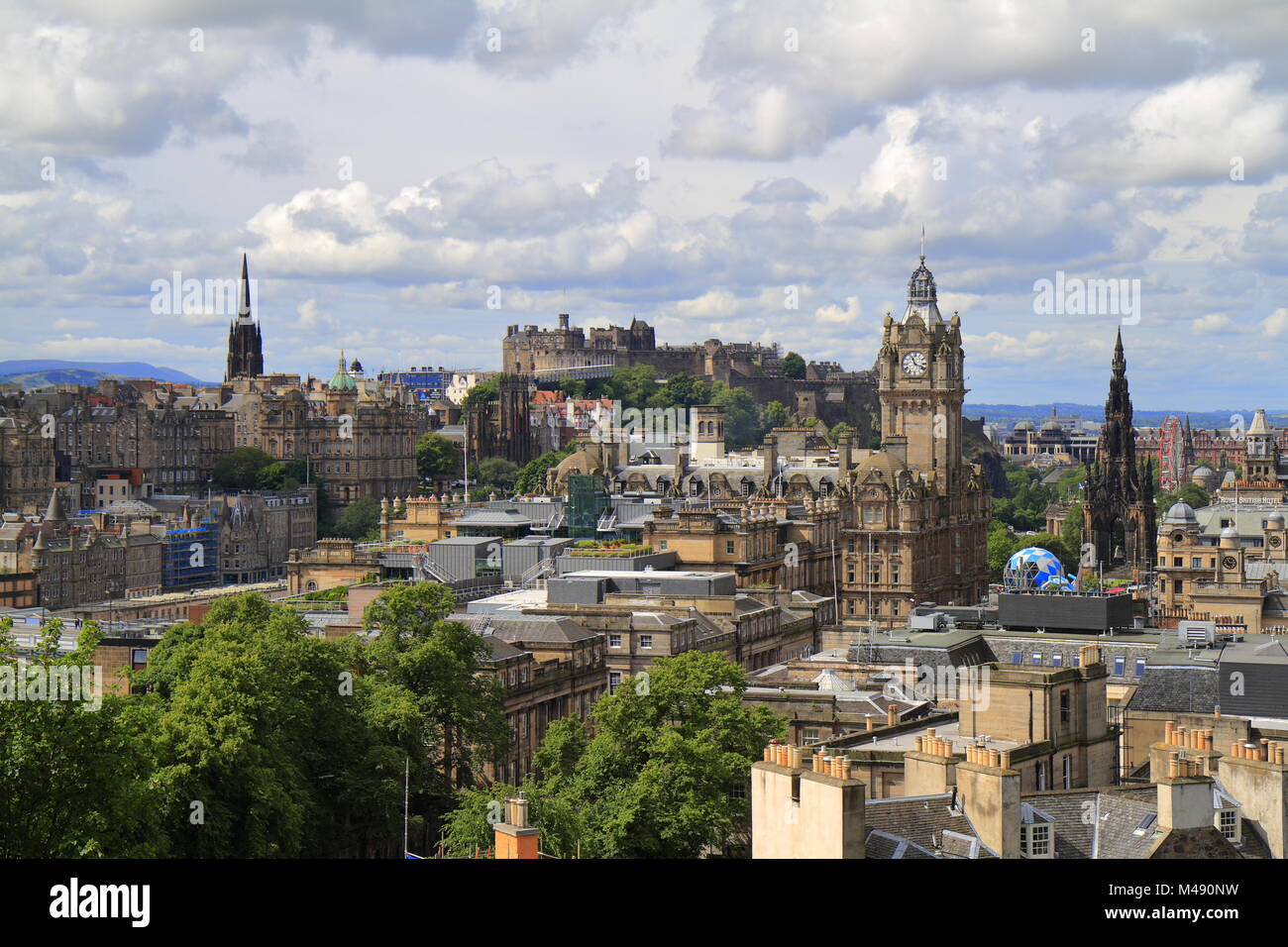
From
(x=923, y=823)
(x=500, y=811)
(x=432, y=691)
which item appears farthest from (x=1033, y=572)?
(x=923, y=823)

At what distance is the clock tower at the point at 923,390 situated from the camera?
137750mm

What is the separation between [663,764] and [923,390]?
95.4 meters

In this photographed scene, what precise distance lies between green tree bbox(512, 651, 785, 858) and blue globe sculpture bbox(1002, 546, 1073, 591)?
6423 cm

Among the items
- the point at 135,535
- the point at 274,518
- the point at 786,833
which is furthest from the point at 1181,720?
the point at 274,518

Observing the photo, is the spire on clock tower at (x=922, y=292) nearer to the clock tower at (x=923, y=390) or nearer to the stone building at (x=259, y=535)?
the clock tower at (x=923, y=390)

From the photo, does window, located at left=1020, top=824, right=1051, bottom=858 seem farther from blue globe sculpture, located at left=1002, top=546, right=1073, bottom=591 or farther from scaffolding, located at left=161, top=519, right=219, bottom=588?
scaffolding, located at left=161, top=519, right=219, bottom=588

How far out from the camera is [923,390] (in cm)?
13775

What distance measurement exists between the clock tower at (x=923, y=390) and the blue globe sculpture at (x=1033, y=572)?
1521 centimetres

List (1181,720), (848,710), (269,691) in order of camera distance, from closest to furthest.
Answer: (269,691) < (1181,720) < (848,710)

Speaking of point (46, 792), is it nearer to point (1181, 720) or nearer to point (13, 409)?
point (1181, 720)

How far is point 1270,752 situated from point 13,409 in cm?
17941

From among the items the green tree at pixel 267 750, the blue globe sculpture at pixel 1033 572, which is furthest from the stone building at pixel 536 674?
the blue globe sculpture at pixel 1033 572

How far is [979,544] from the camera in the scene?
14225cm
